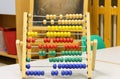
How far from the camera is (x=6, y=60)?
4.12 metres

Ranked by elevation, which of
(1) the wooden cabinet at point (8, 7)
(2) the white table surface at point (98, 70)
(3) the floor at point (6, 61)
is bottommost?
(3) the floor at point (6, 61)

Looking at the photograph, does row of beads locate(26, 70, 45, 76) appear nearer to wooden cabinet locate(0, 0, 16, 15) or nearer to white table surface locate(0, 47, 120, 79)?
white table surface locate(0, 47, 120, 79)

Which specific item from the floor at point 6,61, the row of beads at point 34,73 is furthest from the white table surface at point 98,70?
the floor at point 6,61

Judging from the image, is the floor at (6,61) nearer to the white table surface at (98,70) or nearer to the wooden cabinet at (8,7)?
the wooden cabinet at (8,7)

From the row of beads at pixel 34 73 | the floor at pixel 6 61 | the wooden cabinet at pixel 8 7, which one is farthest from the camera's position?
the floor at pixel 6 61

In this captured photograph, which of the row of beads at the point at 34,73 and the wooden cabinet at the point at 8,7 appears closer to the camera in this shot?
the row of beads at the point at 34,73

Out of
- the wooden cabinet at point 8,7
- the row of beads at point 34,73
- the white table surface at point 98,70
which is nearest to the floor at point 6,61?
A: the wooden cabinet at point 8,7

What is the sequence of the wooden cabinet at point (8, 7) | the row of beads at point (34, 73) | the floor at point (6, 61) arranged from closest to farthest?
the row of beads at point (34, 73) < the wooden cabinet at point (8, 7) < the floor at point (6, 61)

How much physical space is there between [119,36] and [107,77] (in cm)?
204

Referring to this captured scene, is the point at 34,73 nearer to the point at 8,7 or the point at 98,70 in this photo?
the point at 98,70

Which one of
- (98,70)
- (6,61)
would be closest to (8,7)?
(6,61)

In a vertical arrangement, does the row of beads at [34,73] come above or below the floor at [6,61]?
above

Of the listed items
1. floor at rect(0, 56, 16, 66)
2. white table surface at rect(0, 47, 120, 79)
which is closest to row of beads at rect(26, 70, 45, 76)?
white table surface at rect(0, 47, 120, 79)

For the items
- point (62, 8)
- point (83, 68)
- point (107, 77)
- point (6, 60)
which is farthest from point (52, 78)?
point (6, 60)
